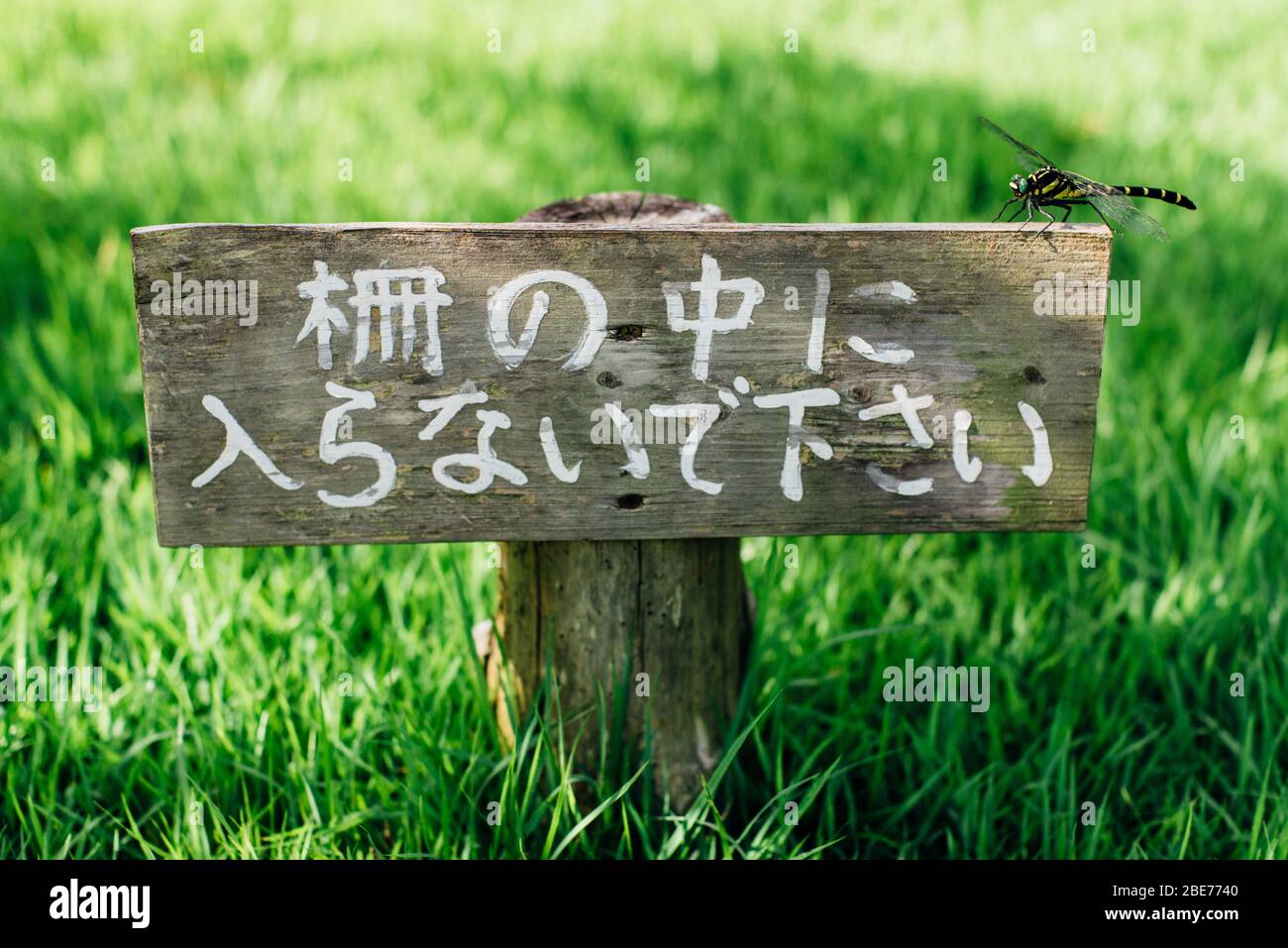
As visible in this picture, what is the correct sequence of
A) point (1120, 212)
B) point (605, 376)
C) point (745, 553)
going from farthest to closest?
point (745, 553) → point (1120, 212) → point (605, 376)

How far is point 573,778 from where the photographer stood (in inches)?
50.3

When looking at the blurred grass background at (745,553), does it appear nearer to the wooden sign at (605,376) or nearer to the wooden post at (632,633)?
the wooden post at (632,633)

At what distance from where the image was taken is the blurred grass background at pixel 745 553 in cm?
141

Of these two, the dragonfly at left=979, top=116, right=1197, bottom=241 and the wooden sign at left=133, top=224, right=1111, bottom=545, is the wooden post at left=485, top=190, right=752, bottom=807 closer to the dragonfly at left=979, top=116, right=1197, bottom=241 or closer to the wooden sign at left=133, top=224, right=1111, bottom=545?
the wooden sign at left=133, top=224, right=1111, bottom=545

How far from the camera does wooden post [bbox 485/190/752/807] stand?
1.30 m

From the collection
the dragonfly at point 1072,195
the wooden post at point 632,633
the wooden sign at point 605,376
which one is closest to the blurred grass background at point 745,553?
the wooden post at point 632,633

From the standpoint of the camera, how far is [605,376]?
113 centimetres

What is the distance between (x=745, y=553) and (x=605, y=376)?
891 millimetres

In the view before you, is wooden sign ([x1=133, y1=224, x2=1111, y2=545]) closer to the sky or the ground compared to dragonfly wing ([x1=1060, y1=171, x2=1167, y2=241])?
closer to the ground

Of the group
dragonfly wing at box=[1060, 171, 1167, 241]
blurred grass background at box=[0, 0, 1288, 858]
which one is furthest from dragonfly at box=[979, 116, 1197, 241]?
blurred grass background at box=[0, 0, 1288, 858]

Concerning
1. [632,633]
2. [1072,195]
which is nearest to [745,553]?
[632,633]

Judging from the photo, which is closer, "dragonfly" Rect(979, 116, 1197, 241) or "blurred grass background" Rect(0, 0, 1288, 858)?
"dragonfly" Rect(979, 116, 1197, 241)

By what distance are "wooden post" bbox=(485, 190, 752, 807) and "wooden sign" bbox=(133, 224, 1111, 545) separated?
14 cm

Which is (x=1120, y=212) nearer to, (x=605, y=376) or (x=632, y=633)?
(x=605, y=376)
